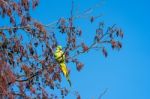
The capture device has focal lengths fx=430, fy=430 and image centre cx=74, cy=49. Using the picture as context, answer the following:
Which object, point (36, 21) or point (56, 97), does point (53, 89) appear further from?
point (36, 21)

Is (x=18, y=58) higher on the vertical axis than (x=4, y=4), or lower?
lower

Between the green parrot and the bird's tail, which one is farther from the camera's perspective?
the bird's tail

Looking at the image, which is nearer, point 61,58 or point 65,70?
point 61,58

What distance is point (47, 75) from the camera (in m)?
7.79

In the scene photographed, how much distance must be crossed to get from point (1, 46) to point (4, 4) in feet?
2.39

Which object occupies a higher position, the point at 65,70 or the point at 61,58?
the point at 65,70

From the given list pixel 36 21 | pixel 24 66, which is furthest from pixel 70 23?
pixel 24 66

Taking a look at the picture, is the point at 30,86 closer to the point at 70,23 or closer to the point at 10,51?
the point at 10,51

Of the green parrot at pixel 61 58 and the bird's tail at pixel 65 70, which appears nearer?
the green parrot at pixel 61 58

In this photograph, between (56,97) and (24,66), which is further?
(56,97)

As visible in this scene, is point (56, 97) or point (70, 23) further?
point (56, 97)

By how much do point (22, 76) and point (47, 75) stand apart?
0.48 metres

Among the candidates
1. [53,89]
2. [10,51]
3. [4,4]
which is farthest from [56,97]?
[4,4]

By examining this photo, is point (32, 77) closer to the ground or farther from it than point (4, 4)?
closer to the ground
